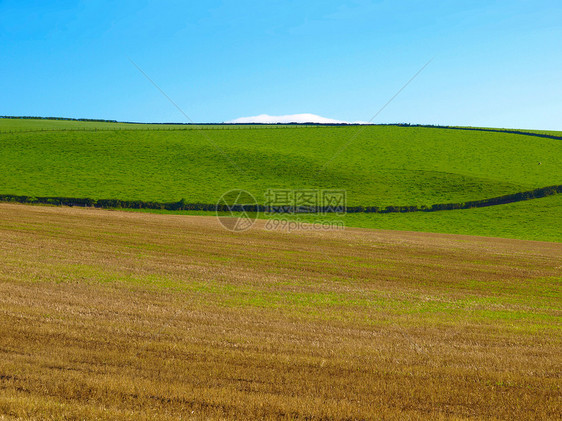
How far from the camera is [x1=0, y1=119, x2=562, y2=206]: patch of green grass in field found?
181 ft

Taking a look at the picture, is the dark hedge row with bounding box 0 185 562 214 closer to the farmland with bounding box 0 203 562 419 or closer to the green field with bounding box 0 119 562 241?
the green field with bounding box 0 119 562 241

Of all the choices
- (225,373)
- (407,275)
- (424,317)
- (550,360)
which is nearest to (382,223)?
(407,275)

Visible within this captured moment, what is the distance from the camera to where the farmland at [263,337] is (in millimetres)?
6812

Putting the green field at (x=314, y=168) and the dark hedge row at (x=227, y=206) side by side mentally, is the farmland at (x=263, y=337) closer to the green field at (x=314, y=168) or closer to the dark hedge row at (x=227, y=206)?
the dark hedge row at (x=227, y=206)

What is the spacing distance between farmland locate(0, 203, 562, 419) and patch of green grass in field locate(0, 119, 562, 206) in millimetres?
32255

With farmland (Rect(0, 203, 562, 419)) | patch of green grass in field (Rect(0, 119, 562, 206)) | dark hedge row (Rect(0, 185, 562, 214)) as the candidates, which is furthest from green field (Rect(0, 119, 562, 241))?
farmland (Rect(0, 203, 562, 419))

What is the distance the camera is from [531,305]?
16016 mm

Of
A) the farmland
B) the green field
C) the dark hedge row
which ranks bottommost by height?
the farmland

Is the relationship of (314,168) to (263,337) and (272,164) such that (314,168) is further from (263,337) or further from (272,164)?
(263,337)

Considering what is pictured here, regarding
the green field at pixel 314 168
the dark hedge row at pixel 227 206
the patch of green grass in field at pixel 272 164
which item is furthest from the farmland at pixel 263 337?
the patch of green grass in field at pixel 272 164

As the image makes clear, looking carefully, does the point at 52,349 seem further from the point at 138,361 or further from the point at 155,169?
the point at 155,169

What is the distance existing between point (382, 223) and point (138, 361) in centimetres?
4089

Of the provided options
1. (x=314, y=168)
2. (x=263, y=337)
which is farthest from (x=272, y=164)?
(x=263, y=337)

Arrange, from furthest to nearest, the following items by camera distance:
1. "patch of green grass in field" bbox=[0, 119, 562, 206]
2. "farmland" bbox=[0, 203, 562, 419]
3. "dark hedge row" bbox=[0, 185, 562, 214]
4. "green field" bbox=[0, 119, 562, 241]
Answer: "patch of green grass in field" bbox=[0, 119, 562, 206]
"green field" bbox=[0, 119, 562, 241]
"dark hedge row" bbox=[0, 185, 562, 214]
"farmland" bbox=[0, 203, 562, 419]
